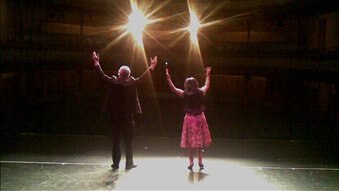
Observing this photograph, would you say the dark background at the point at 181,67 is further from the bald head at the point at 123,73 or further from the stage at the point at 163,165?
the bald head at the point at 123,73

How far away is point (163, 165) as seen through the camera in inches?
305

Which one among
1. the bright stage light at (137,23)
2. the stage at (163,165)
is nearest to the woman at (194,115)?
the stage at (163,165)

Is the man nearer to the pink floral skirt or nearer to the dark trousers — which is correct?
the dark trousers

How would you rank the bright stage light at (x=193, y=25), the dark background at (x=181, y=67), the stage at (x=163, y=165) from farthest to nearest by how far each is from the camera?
1. the bright stage light at (x=193, y=25)
2. the dark background at (x=181, y=67)
3. the stage at (x=163, y=165)

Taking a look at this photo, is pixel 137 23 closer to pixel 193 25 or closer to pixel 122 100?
pixel 193 25

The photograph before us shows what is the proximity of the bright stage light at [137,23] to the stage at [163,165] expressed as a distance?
609 centimetres

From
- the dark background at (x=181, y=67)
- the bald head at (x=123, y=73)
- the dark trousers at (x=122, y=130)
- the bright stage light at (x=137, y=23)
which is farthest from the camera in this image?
the bright stage light at (x=137, y=23)

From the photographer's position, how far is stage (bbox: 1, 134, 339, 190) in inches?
255

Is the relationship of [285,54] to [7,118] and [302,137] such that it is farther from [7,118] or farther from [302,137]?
[7,118]

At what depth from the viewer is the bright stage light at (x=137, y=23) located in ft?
51.8

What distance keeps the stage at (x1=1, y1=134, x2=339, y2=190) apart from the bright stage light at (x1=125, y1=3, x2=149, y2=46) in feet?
20.0


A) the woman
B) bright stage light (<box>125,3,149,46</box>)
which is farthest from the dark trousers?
bright stage light (<box>125,3,149,46</box>)

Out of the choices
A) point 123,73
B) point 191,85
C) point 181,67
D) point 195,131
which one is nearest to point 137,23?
point 181,67

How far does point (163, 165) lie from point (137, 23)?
10897 millimetres
